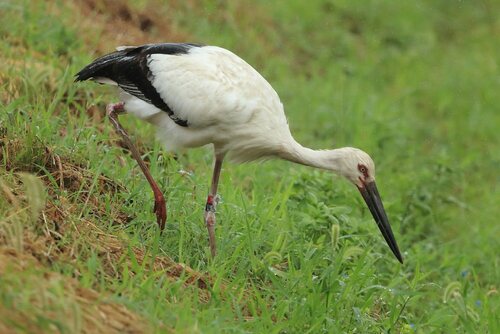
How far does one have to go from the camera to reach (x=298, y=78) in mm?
11438

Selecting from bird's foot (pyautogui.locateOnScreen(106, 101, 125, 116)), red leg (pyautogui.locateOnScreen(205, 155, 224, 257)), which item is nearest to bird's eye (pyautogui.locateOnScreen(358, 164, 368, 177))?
red leg (pyautogui.locateOnScreen(205, 155, 224, 257))

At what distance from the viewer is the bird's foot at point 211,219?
238 inches

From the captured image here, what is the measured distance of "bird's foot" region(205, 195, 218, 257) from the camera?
19.8 ft

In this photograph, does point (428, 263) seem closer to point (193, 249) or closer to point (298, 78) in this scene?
point (193, 249)

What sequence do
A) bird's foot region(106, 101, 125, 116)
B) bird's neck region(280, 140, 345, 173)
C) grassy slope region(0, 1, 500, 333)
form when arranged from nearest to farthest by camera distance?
grassy slope region(0, 1, 500, 333), bird's neck region(280, 140, 345, 173), bird's foot region(106, 101, 125, 116)

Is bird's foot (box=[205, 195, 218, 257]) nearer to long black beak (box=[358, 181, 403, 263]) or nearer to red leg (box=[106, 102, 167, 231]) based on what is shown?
red leg (box=[106, 102, 167, 231])

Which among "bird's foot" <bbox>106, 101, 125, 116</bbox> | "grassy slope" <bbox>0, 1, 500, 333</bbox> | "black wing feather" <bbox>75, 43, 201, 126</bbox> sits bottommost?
"grassy slope" <bbox>0, 1, 500, 333</bbox>

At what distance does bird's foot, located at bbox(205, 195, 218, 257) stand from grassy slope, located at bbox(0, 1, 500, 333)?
0.23ft

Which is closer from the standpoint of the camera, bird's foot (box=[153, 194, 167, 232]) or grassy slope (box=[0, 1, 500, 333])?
grassy slope (box=[0, 1, 500, 333])

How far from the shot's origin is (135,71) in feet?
20.3

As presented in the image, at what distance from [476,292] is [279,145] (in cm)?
221

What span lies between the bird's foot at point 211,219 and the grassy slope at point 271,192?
0.23 ft

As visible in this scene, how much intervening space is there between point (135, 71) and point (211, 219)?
106 cm

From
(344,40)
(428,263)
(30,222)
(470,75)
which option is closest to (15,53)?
(30,222)
